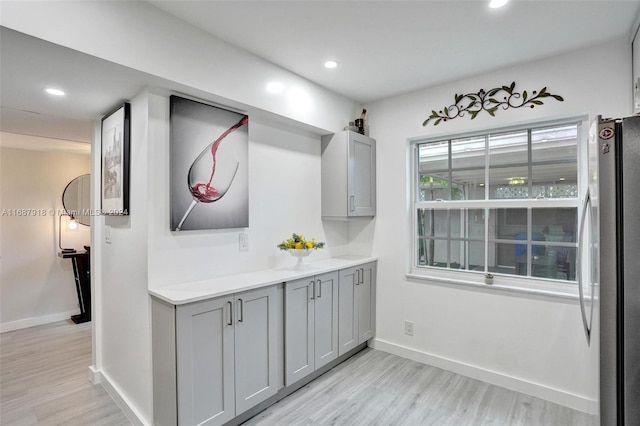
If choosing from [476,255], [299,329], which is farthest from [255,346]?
[476,255]

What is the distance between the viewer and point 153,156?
6.91ft

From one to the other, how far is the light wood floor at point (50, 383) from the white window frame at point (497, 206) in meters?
2.68

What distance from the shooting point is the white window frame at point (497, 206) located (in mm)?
2455

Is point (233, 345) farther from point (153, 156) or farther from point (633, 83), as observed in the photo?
point (633, 83)

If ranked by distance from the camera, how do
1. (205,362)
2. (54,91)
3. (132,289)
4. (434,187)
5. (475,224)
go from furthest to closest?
1. (434,187)
2. (475,224)
3. (132,289)
4. (54,91)
5. (205,362)

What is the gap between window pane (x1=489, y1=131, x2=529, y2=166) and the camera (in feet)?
8.95

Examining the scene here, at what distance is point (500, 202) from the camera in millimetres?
2779

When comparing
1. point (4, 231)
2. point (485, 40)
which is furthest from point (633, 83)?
point (4, 231)

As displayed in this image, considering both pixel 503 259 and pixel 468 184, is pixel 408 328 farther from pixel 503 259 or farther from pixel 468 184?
pixel 468 184

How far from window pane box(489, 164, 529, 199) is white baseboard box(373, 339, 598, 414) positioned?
4.76ft

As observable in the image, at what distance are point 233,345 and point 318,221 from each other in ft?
5.01

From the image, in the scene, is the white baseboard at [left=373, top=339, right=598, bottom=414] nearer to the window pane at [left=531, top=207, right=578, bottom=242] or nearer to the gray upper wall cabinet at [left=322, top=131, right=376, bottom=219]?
the window pane at [left=531, top=207, right=578, bottom=242]

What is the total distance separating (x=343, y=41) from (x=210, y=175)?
129cm

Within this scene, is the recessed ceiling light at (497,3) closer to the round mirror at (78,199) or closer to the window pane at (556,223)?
the window pane at (556,223)
